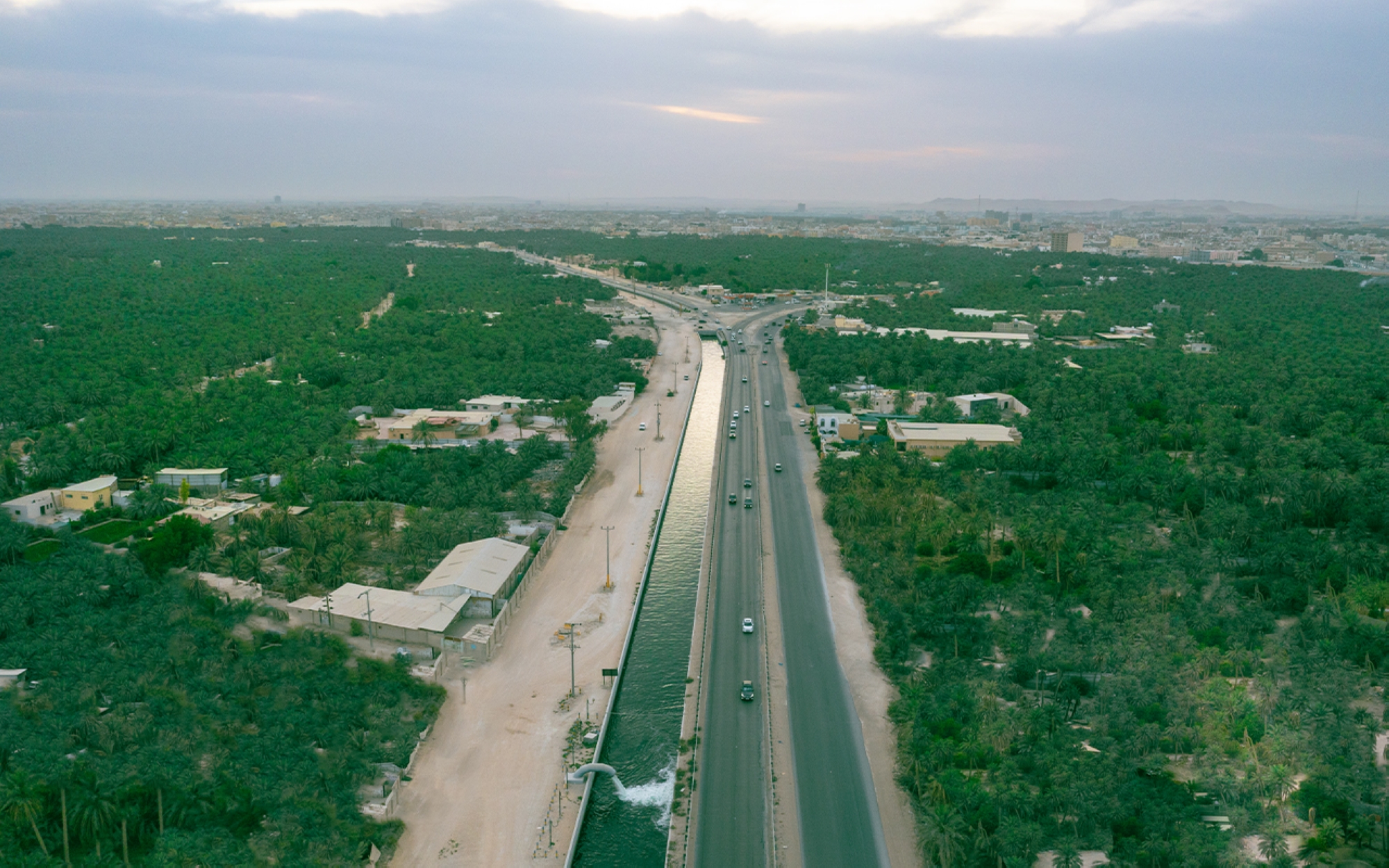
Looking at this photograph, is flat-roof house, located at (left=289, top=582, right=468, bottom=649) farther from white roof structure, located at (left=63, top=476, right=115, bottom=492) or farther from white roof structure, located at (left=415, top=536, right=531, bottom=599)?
white roof structure, located at (left=63, top=476, right=115, bottom=492)

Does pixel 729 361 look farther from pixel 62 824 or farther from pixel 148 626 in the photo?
pixel 62 824

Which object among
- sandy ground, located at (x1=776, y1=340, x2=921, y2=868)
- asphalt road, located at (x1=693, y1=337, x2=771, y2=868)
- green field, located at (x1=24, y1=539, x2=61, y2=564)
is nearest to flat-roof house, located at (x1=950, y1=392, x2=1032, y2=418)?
asphalt road, located at (x1=693, y1=337, x2=771, y2=868)

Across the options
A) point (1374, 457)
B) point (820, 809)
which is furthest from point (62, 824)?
point (1374, 457)

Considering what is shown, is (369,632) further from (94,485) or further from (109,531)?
(94,485)

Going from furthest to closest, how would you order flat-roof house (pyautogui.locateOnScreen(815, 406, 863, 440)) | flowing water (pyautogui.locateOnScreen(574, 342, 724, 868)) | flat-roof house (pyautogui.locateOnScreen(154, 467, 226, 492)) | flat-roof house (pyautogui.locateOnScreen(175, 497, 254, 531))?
flat-roof house (pyautogui.locateOnScreen(815, 406, 863, 440)) → flat-roof house (pyautogui.locateOnScreen(154, 467, 226, 492)) → flat-roof house (pyautogui.locateOnScreen(175, 497, 254, 531)) → flowing water (pyautogui.locateOnScreen(574, 342, 724, 868))

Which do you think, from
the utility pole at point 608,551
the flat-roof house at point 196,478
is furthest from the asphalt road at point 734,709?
the flat-roof house at point 196,478

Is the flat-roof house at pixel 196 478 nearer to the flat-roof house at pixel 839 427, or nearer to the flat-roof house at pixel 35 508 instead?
the flat-roof house at pixel 35 508

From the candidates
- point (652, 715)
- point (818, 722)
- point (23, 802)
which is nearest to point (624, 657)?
point (652, 715)
